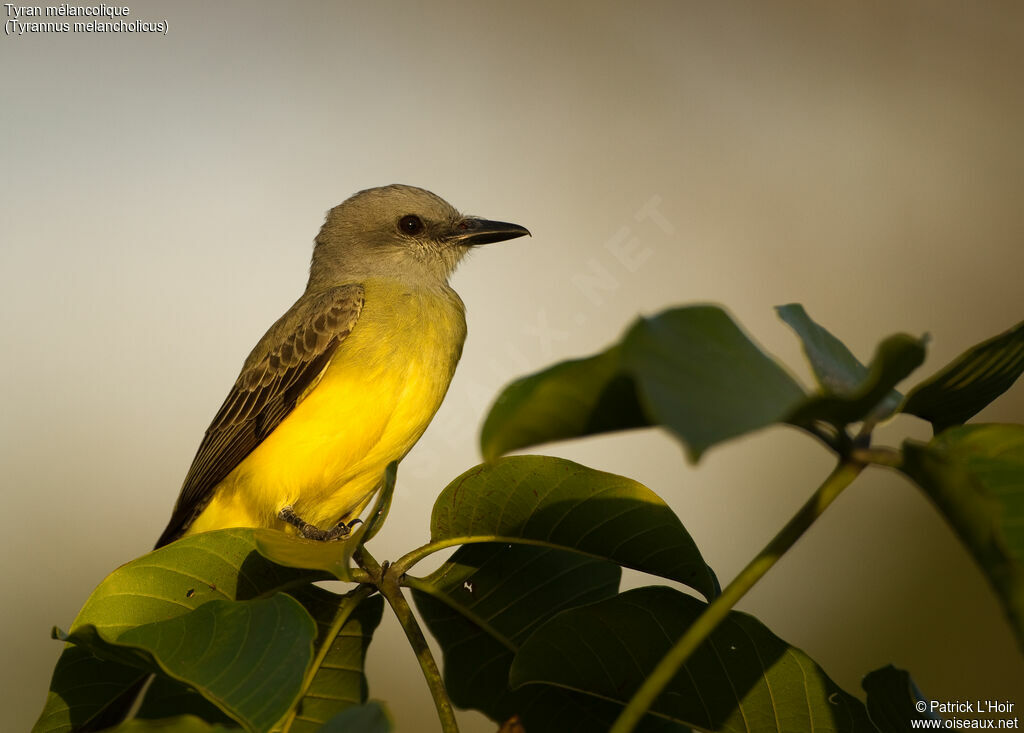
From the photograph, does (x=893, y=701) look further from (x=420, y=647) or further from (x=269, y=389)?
(x=269, y=389)

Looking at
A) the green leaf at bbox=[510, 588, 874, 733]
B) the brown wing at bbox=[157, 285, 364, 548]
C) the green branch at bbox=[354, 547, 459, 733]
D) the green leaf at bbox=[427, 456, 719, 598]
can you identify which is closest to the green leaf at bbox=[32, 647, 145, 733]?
the green branch at bbox=[354, 547, 459, 733]

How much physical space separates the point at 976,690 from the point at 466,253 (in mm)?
3102

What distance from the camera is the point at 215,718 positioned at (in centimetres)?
176

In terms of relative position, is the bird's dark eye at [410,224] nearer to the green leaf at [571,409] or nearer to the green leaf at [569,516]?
the green leaf at [569,516]

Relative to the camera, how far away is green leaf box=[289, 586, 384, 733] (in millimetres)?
1839

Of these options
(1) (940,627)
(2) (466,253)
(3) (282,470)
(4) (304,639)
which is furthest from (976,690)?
(4) (304,639)

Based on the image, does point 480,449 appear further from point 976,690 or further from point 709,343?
point 976,690

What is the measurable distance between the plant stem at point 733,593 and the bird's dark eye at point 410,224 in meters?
3.34

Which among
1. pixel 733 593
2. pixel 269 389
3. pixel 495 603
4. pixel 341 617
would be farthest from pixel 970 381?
pixel 269 389

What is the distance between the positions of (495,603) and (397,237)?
2.59 m

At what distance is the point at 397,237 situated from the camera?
4152 millimetres

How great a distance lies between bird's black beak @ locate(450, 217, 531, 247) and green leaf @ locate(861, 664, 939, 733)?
9.18 ft

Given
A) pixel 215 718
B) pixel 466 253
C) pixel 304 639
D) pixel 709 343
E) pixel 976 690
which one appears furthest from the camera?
pixel 976 690

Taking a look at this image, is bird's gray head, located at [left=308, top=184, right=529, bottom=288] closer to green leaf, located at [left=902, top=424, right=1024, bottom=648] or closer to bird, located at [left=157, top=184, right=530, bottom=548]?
bird, located at [left=157, top=184, right=530, bottom=548]
